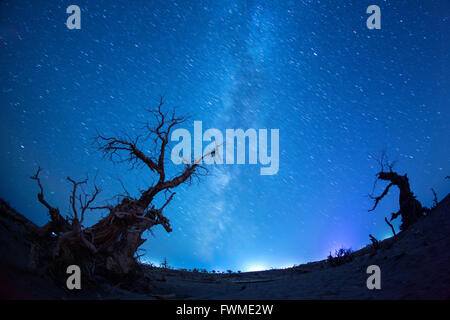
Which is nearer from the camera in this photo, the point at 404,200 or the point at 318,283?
the point at 318,283

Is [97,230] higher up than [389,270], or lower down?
higher up

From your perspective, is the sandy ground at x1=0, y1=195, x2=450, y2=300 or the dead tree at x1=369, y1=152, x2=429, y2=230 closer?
the sandy ground at x1=0, y1=195, x2=450, y2=300

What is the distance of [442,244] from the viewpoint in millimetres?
6676

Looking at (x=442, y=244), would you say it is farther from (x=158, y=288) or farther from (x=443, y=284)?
(x=158, y=288)

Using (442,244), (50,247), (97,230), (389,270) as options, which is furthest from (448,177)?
(50,247)

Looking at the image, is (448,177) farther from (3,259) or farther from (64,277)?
(3,259)

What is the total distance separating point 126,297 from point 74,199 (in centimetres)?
307

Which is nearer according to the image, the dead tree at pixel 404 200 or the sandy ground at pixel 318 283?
the sandy ground at pixel 318 283
